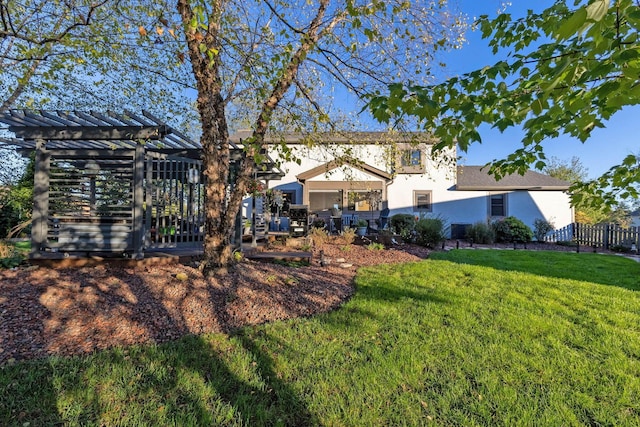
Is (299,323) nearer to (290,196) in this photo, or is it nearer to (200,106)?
(200,106)

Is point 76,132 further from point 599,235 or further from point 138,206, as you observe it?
point 599,235

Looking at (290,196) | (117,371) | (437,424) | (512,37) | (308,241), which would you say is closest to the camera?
(437,424)

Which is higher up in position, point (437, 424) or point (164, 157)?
point (164, 157)

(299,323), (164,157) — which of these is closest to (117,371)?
(299,323)

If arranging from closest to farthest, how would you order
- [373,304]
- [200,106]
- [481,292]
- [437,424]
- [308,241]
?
[437,424] → [373,304] → [200,106] → [481,292] → [308,241]

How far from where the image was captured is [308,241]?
9.20 metres

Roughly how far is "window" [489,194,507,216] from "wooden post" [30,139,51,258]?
17465mm

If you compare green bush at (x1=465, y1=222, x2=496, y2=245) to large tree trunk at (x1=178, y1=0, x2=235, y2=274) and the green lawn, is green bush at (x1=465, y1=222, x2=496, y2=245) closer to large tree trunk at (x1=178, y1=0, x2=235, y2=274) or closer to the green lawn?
the green lawn

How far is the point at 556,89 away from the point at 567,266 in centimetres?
728

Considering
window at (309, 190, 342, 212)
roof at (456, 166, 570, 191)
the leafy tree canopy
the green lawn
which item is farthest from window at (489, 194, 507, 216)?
the leafy tree canopy

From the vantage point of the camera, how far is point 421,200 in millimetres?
16578

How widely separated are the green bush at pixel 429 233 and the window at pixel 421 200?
541 cm

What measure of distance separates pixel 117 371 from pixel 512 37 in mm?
5088

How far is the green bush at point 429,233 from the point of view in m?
10.9
